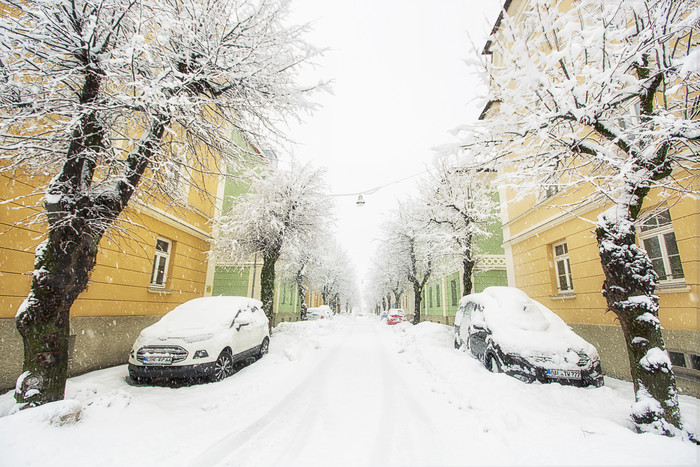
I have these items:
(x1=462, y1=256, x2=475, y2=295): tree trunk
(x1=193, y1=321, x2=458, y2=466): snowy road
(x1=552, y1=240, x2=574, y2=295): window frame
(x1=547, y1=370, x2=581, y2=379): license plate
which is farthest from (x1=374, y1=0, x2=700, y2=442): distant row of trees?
(x1=462, y1=256, x2=475, y2=295): tree trunk

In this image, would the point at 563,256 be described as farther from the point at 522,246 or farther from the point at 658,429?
the point at 658,429

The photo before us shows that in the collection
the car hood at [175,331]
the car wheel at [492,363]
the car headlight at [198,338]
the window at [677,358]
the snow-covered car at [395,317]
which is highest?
the car hood at [175,331]

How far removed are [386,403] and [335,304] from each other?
48692mm

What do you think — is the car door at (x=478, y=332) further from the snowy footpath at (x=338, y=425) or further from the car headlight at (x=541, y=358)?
the car headlight at (x=541, y=358)

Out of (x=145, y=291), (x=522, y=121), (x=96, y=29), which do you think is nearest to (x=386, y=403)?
(x=522, y=121)

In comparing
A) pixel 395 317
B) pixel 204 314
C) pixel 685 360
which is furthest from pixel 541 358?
pixel 395 317

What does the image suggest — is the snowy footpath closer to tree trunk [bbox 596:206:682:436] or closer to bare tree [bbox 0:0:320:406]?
tree trunk [bbox 596:206:682:436]

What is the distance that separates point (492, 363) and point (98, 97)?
8570mm

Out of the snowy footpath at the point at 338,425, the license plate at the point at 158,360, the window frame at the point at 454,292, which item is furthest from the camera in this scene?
the window frame at the point at 454,292

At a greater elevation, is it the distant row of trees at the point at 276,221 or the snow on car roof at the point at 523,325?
the distant row of trees at the point at 276,221

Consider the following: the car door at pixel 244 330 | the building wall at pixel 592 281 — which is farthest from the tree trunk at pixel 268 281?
the building wall at pixel 592 281

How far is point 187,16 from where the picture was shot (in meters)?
4.65

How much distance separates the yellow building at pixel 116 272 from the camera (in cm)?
543

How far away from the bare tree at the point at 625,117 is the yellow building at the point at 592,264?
480 millimetres
